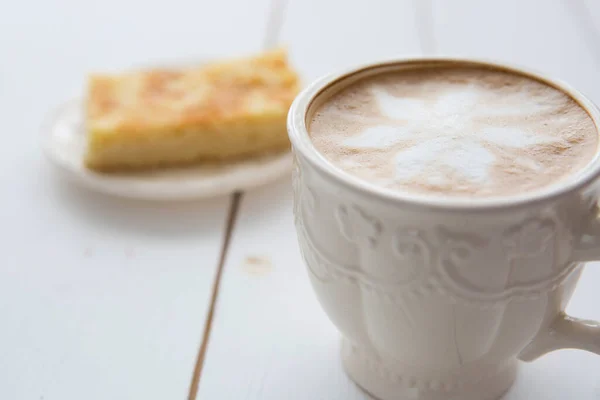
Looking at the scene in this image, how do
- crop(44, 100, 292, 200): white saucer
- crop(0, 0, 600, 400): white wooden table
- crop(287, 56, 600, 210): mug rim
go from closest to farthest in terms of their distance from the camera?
crop(287, 56, 600, 210): mug rim → crop(0, 0, 600, 400): white wooden table → crop(44, 100, 292, 200): white saucer

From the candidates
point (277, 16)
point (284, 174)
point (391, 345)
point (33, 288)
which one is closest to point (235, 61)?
point (284, 174)

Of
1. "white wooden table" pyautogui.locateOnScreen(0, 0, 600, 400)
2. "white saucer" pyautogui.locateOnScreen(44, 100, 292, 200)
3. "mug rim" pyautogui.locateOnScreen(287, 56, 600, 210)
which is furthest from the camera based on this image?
"white saucer" pyautogui.locateOnScreen(44, 100, 292, 200)

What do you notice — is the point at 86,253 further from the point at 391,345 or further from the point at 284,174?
the point at 391,345

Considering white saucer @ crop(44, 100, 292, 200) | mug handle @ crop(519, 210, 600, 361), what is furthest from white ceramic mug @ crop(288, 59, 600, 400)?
white saucer @ crop(44, 100, 292, 200)

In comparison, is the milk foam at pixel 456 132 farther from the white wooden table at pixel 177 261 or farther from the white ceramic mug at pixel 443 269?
the white wooden table at pixel 177 261

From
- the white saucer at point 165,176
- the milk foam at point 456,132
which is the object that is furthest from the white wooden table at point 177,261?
the milk foam at point 456,132

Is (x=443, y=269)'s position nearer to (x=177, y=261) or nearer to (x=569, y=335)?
(x=569, y=335)

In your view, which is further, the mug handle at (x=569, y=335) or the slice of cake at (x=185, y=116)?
the slice of cake at (x=185, y=116)

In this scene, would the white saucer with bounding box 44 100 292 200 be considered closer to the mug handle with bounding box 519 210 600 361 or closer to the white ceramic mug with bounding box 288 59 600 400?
the white ceramic mug with bounding box 288 59 600 400
